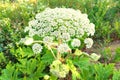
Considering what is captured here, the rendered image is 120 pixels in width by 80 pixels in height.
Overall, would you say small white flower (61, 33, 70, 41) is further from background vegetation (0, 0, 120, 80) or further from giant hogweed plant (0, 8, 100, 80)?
background vegetation (0, 0, 120, 80)

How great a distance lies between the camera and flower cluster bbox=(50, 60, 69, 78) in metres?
3.72

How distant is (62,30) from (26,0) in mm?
2845

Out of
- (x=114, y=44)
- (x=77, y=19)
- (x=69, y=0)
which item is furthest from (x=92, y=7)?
(x=77, y=19)

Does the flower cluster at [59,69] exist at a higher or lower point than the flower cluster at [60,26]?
lower

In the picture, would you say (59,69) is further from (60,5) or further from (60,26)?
(60,5)

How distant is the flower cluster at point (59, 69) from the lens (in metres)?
3.72

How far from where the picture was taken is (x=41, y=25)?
11.8ft

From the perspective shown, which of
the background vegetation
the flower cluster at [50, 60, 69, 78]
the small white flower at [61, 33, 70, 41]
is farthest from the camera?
the background vegetation

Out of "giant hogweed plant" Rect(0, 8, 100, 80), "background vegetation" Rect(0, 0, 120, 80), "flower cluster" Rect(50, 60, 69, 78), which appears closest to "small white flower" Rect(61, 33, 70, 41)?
"giant hogweed plant" Rect(0, 8, 100, 80)

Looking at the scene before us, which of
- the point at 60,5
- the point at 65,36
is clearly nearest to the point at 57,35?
the point at 65,36

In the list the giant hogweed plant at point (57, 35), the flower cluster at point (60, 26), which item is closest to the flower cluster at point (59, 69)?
the giant hogweed plant at point (57, 35)

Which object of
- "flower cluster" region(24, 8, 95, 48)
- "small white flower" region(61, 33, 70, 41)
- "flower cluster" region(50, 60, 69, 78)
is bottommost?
"flower cluster" region(50, 60, 69, 78)

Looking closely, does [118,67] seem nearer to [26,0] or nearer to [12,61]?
[12,61]

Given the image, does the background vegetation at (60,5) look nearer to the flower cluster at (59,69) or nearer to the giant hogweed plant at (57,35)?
the giant hogweed plant at (57,35)
